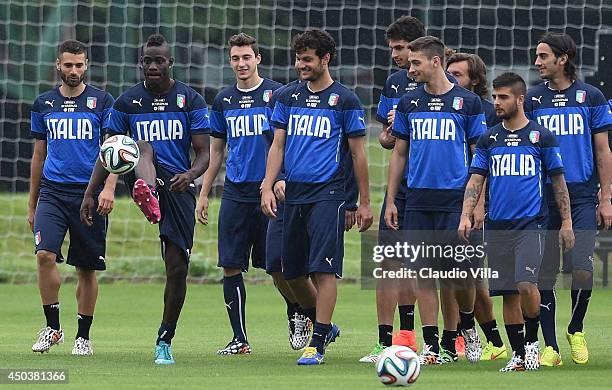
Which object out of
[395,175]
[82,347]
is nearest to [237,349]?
[82,347]

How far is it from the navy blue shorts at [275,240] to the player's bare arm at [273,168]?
0.80 m

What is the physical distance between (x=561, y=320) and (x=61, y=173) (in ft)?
17.0

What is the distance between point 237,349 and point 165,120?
1.74m

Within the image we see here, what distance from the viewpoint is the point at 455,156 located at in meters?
10.5

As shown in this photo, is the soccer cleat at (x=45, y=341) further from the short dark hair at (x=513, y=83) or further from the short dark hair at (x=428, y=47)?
the short dark hair at (x=513, y=83)

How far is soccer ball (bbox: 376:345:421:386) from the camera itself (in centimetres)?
882

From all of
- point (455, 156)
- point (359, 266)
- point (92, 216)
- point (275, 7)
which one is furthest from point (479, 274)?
point (275, 7)

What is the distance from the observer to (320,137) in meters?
10.6

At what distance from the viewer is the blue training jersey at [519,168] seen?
10.1 meters

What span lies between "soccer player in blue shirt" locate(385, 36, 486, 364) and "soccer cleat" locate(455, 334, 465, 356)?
0.88 meters

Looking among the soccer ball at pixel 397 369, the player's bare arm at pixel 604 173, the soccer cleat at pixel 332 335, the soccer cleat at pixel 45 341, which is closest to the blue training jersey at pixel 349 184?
the soccer cleat at pixel 332 335

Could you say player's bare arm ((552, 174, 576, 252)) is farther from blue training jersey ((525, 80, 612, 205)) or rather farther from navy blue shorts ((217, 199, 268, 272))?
navy blue shorts ((217, 199, 268, 272))

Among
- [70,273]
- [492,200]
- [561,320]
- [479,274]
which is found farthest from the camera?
[70,273]

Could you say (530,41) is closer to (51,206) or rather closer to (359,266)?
(359,266)
